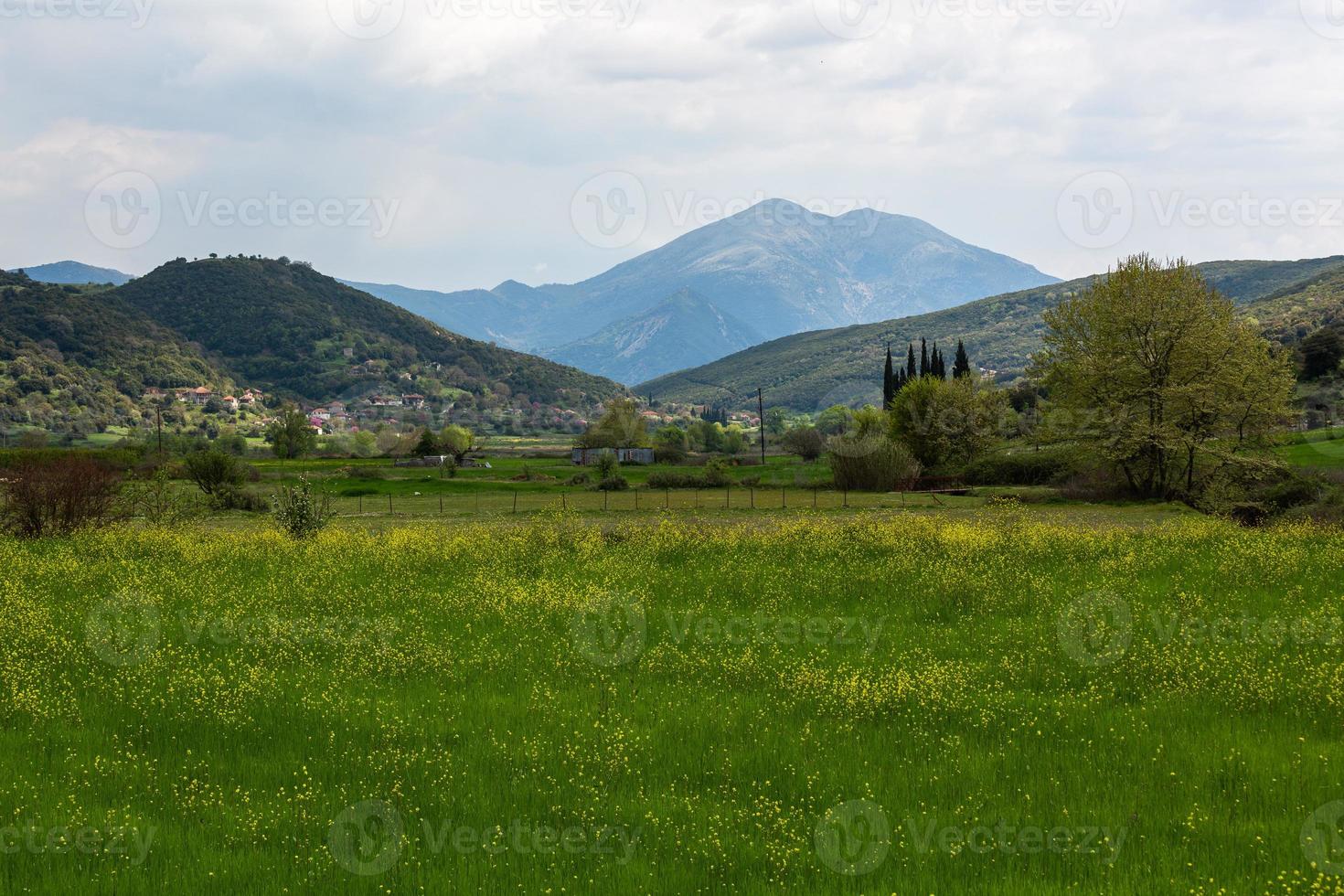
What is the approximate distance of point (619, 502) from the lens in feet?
194

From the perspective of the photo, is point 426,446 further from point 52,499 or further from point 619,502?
point 52,499

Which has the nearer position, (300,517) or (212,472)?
(300,517)

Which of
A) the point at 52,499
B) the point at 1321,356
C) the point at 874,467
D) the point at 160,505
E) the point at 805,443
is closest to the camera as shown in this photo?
the point at 52,499

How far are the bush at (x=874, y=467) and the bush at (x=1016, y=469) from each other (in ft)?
21.9

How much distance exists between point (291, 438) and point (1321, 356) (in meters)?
120

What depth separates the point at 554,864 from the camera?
8.65 m

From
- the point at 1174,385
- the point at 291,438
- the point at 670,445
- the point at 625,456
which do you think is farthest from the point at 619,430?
the point at 1174,385

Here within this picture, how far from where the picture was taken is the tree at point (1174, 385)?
4991 cm

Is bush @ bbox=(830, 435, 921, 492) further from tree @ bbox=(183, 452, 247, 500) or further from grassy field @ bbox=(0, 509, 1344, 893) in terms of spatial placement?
grassy field @ bbox=(0, 509, 1344, 893)

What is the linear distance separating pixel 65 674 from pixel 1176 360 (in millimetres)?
51954

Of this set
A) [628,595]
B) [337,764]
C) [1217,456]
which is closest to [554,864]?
[337,764]

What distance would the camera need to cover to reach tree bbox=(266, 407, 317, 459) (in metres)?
122

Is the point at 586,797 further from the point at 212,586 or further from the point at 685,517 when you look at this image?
the point at 685,517

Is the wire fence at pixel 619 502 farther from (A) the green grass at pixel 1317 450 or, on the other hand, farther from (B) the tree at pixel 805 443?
(B) the tree at pixel 805 443
